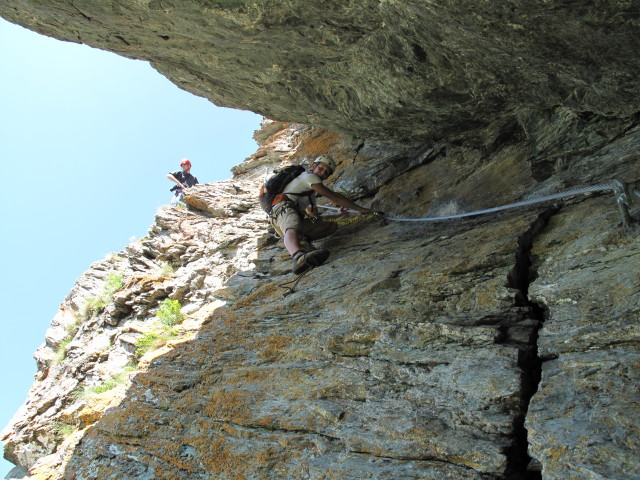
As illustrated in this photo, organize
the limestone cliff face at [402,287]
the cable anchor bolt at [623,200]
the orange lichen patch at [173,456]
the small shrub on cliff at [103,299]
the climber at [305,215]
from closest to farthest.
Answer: the limestone cliff face at [402,287]
the cable anchor bolt at [623,200]
the orange lichen patch at [173,456]
the climber at [305,215]
the small shrub on cliff at [103,299]

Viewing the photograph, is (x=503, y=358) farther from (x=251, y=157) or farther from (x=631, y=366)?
(x=251, y=157)

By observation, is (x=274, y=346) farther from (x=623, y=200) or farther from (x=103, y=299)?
(x=103, y=299)

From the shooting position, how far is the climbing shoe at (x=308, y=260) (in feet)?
27.8

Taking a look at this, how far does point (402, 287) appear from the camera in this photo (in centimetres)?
620

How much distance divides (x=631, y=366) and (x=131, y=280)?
38.0ft

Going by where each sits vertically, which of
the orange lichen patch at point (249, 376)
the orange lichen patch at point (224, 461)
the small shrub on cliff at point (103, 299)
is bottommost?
the orange lichen patch at point (224, 461)

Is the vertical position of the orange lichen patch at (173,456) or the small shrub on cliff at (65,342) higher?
the small shrub on cliff at (65,342)

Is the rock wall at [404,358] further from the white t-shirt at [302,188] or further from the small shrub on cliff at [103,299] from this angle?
the small shrub on cliff at [103,299]

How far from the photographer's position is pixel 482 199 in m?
7.88

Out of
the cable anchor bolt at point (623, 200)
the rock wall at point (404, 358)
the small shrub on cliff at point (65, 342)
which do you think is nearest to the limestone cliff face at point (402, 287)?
the rock wall at point (404, 358)

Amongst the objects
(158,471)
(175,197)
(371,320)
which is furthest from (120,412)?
(175,197)

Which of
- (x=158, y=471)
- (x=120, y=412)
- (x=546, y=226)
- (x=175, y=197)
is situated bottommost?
(x=158, y=471)

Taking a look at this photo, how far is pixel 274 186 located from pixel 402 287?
4.15 metres

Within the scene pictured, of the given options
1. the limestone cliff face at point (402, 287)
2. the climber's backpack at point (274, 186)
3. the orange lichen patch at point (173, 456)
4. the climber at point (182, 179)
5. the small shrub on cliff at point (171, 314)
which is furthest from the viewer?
the climber at point (182, 179)
